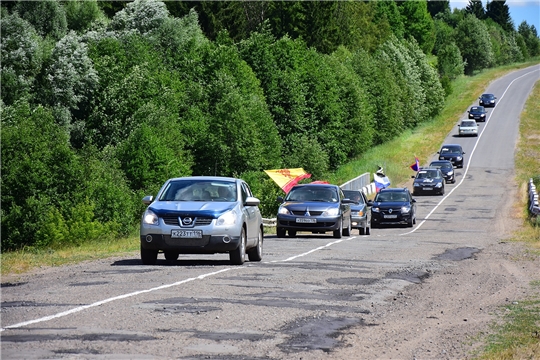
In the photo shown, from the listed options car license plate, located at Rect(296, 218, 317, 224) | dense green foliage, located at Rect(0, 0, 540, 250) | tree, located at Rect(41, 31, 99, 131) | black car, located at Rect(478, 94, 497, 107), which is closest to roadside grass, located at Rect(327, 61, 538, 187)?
dense green foliage, located at Rect(0, 0, 540, 250)

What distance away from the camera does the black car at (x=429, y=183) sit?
61969 mm

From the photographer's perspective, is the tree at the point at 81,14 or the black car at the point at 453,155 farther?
the black car at the point at 453,155

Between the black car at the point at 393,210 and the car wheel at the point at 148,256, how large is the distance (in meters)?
22.8

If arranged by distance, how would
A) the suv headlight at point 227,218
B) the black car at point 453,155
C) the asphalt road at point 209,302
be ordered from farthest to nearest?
the black car at point 453,155 < the suv headlight at point 227,218 < the asphalt road at point 209,302

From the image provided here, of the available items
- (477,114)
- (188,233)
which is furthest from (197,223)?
(477,114)

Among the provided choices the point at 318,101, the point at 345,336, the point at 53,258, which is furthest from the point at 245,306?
the point at 318,101

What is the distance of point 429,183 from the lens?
203 ft

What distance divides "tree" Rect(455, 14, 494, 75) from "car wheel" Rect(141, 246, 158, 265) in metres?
156

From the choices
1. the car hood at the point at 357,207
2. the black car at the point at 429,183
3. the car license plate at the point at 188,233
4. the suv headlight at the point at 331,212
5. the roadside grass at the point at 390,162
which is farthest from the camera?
the black car at the point at 429,183

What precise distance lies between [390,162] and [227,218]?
66114mm

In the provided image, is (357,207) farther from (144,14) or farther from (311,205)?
(144,14)

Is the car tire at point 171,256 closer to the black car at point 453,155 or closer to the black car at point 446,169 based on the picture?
the black car at point 446,169

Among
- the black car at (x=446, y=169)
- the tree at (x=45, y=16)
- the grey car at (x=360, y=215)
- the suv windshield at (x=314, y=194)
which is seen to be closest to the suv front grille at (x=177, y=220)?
the suv windshield at (x=314, y=194)

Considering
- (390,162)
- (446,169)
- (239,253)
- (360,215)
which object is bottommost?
(390,162)
